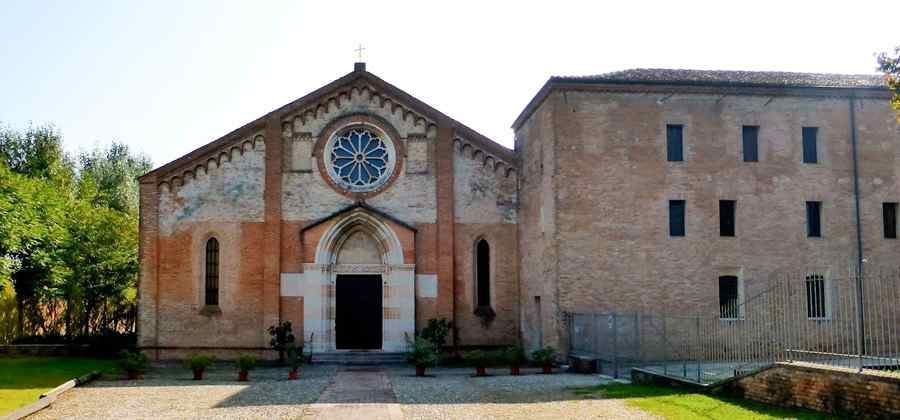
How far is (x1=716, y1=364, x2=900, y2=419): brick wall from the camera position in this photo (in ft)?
41.9

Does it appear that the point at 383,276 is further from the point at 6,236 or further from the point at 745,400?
the point at 745,400

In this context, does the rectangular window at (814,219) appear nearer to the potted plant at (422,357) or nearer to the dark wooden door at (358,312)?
the potted plant at (422,357)

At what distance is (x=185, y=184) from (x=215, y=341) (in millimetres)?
5254

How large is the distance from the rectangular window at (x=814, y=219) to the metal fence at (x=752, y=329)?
128 cm

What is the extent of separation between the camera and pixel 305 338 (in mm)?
27547

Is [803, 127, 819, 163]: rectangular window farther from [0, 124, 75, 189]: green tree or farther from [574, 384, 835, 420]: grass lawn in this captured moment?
[0, 124, 75, 189]: green tree

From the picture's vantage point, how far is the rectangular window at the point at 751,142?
25.0m

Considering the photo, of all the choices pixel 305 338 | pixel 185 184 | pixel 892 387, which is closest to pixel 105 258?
pixel 185 184

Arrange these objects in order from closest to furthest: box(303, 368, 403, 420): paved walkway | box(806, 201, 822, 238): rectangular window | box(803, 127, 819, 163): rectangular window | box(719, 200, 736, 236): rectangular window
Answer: box(303, 368, 403, 420): paved walkway, box(719, 200, 736, 236): rectangular window, box(806, 201, 822, 238): rectangular window, box(803, 127, 819, 163): rectangular window

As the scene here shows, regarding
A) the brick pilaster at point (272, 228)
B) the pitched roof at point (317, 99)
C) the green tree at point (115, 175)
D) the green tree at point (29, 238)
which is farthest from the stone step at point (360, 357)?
the green tree at point (115, 175)

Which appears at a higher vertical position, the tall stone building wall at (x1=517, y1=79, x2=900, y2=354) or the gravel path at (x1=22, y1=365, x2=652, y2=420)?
the tall stone building wall at (x1=517, y1=79, x2=900, y2=354)

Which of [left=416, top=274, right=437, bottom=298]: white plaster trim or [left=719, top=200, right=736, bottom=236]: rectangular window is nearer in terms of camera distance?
[left=719, top=200, right=736, bottom=236]: rectangular window

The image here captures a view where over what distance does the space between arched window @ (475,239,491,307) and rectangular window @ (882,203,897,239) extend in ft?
39.7

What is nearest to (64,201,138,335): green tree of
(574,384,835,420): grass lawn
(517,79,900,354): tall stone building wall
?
(517,79,900,354): tall stone building wall
